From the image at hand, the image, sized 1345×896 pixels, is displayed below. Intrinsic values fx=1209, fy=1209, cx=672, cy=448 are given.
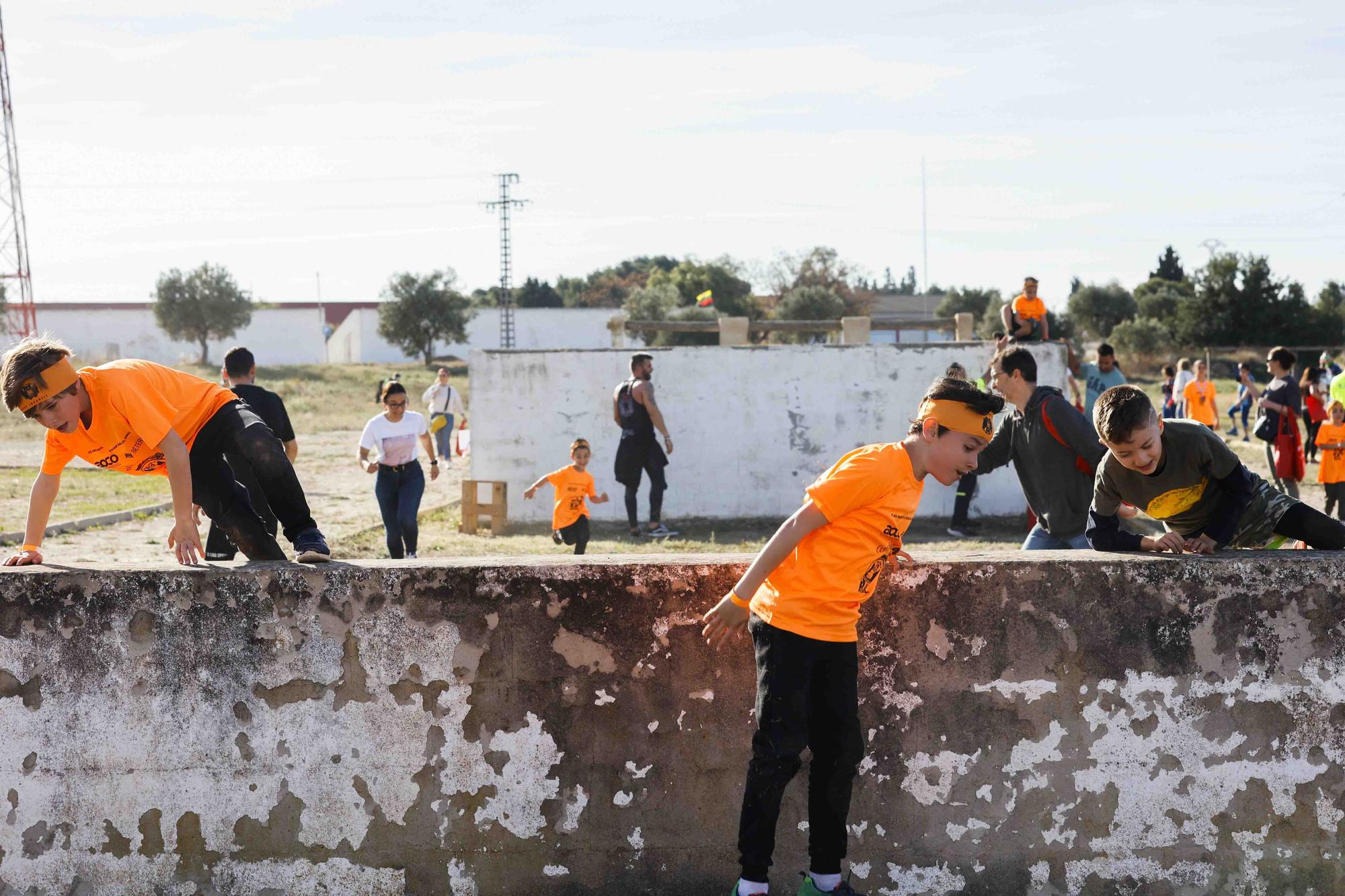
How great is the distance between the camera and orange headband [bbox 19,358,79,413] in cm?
346

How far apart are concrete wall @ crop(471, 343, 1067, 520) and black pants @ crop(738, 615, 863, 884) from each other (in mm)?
10478

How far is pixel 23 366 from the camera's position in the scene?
3439 mm

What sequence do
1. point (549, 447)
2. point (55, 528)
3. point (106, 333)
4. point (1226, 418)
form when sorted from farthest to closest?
point (106, 333), point (1226, 418), point (549, 447), point (55, 528)

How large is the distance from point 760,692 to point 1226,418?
27.0 metres

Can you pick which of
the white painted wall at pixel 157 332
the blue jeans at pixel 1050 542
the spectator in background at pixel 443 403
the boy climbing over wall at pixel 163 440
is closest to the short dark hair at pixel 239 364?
the boy climbing over wall at pixel 163 440

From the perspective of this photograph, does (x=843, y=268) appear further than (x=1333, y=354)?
Yes

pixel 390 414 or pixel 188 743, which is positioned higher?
pixel 390 414

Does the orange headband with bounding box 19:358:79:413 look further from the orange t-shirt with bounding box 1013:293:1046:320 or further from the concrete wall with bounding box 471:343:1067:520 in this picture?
the orange t-shirt with bounding box 1013:293:1046:320

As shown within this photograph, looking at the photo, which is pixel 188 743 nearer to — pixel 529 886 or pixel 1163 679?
pixel 529 886

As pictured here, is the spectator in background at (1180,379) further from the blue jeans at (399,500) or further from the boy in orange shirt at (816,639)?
the boy in orange shirt at (816,639)

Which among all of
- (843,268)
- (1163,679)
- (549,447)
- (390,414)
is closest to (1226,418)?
(549,447)

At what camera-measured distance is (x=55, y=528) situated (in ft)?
39.9

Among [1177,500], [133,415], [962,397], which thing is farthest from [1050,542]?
[133,415]

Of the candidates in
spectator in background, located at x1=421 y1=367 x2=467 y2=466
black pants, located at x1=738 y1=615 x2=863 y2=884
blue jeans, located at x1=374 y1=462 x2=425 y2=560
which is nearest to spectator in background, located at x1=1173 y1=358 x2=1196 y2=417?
spectator in background, located at x1=421 y1=367 x2=467 y2=466
